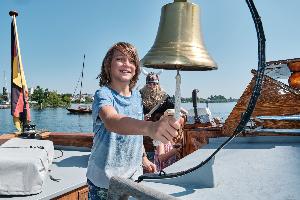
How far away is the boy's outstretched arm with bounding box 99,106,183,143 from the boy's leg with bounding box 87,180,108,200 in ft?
2.31

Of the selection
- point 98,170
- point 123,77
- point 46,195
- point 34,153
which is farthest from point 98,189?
point 34,153

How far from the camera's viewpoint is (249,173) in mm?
2109

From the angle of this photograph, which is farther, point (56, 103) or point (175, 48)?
point (56, 103)

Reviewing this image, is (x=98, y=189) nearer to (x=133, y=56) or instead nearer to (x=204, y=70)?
(x=133, y=56)

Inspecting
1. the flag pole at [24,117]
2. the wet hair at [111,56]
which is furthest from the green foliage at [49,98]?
the wet hair at [111,56]

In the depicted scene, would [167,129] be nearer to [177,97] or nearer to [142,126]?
[177,97]

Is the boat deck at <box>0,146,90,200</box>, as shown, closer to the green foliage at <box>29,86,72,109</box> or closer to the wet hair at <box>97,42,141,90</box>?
the wet hair at <box>97,42,141,90</box>

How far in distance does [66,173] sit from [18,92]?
3.92 meters

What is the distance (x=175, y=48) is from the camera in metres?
1.52

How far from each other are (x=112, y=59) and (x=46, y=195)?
215cm

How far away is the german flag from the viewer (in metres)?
7.88

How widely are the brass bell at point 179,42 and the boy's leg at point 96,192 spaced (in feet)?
3.77

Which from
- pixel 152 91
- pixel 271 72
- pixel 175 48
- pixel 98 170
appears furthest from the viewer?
pixel 152 91

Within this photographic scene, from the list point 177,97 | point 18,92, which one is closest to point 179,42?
point 177,97
